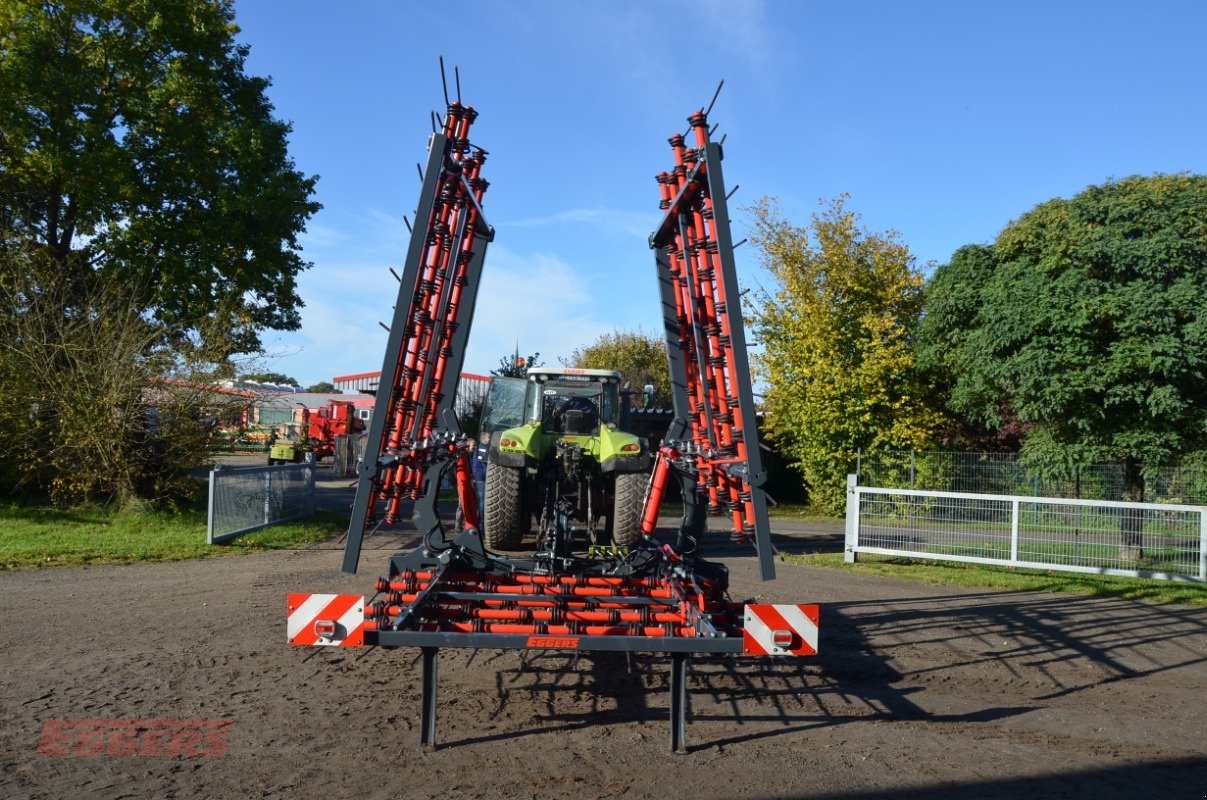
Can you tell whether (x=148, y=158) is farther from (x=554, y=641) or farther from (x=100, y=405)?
(x=554, y=641)

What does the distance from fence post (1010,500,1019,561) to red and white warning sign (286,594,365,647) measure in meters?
9.96

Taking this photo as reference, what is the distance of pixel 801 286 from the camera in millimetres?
21438

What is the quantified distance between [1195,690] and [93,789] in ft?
23.6

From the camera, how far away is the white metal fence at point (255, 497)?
1248 cm

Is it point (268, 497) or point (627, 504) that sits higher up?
point (627, 504)

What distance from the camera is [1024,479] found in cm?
1421

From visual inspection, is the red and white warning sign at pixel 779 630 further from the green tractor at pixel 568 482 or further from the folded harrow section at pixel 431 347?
the green tractor at pixel 568 482

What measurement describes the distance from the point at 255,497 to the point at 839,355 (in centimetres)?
1227

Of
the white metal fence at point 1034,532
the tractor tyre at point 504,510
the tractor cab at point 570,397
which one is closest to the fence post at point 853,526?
the white metal fence at point 1034,532

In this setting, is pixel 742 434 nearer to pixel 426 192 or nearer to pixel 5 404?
pixel 426 192

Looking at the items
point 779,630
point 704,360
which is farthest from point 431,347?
point 779,630

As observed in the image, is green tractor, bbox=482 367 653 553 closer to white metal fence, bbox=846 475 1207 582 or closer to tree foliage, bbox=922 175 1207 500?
white metal fence, bbox=846 475 1207 582

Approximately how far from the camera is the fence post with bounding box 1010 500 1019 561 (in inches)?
485

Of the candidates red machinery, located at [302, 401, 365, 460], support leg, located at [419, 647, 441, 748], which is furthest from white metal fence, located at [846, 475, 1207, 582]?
red machinery, located at [302, 401, 365, 460]
